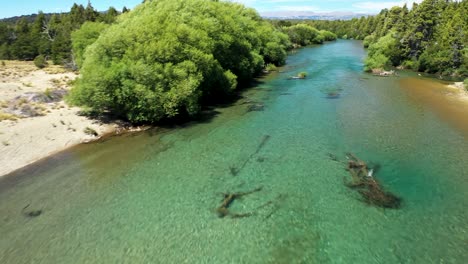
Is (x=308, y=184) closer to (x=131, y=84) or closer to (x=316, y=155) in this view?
(x=316, y=155)

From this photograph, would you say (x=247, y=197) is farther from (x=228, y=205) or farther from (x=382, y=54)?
(x=382, y=54)

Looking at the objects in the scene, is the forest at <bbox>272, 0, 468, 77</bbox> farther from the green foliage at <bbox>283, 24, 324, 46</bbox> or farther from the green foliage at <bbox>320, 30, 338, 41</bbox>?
the green foliage at <bbox>320, 30, 338, 41</bbox>

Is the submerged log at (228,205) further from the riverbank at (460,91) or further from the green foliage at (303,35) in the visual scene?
the green foliage at (303,35)

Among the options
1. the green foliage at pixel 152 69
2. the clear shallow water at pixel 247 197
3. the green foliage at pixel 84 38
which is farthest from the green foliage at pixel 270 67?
the clear shallow water at pixel 247 197

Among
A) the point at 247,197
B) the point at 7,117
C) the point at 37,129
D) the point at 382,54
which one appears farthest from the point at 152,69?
the point at 382,54

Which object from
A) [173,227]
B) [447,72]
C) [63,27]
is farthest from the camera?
[63,27]

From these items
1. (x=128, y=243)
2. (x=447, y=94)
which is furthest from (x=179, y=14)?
(x=447, y=94)
